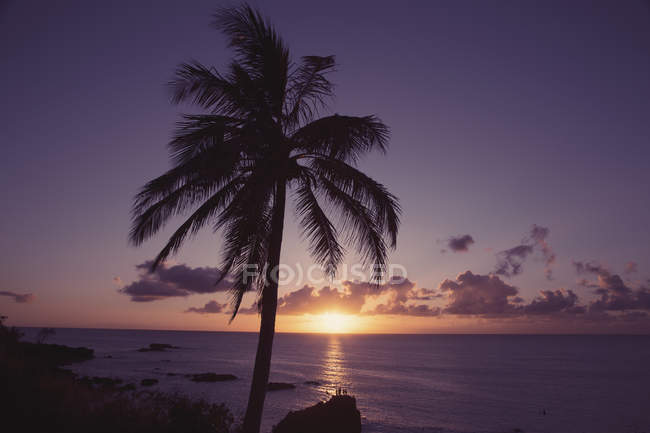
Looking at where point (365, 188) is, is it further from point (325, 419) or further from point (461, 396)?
point (461, 396)

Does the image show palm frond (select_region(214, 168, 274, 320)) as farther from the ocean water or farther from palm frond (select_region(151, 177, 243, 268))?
the ocean water

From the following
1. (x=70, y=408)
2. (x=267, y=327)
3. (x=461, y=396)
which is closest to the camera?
(x=70, y=408)

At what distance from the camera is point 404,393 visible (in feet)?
153

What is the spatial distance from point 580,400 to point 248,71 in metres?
57.7

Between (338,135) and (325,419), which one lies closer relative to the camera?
(338,135)

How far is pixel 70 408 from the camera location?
6379 millimetres

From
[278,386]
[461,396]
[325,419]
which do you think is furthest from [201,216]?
[461,396]

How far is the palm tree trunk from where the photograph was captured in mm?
7254

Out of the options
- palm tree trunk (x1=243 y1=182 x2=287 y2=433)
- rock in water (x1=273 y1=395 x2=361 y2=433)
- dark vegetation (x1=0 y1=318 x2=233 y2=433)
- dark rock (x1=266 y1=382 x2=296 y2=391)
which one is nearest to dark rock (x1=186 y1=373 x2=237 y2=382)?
dark rock (x1=266 y1=382 x2=296 y2=391)

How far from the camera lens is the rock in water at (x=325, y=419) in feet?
75.0

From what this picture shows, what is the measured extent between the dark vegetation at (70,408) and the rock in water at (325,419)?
55.8ft

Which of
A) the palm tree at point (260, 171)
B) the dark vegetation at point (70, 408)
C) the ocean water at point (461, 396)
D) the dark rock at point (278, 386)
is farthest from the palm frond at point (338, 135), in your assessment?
the dark rock at point (278, 386)

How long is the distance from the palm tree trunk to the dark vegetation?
4.15 feet

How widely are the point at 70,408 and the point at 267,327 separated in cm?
388
